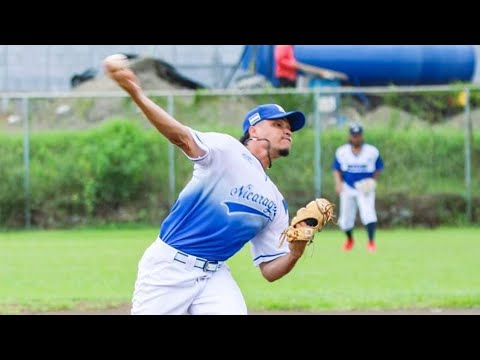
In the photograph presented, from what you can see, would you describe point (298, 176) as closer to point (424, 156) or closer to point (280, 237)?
point (424, 156)

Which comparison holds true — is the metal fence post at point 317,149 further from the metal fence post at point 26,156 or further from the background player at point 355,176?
Answer: the metal fence post at point 26,156

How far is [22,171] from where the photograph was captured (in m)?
21.5

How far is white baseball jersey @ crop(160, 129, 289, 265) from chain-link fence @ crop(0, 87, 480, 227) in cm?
1505

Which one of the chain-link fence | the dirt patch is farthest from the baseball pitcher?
the chain-link fence

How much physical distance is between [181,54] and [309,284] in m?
20.7

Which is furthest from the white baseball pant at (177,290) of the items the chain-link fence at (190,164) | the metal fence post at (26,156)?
the metal fence post at (26,156)

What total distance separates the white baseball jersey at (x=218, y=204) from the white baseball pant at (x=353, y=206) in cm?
1043

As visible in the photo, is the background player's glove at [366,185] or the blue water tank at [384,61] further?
Result: the blue water tank at [384,61]

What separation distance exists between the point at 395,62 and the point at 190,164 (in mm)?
10604

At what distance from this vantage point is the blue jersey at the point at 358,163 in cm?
1700

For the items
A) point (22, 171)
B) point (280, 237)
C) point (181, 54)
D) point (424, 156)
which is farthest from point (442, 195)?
point (280, 237)

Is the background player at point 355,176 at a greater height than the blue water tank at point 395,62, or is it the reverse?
the blue water tank at point 395,62

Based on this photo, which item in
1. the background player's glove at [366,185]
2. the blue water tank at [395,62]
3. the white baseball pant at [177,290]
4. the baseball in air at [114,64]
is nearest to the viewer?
the baseball in air at [114,64]

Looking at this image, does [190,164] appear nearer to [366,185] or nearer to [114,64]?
[366,185]
